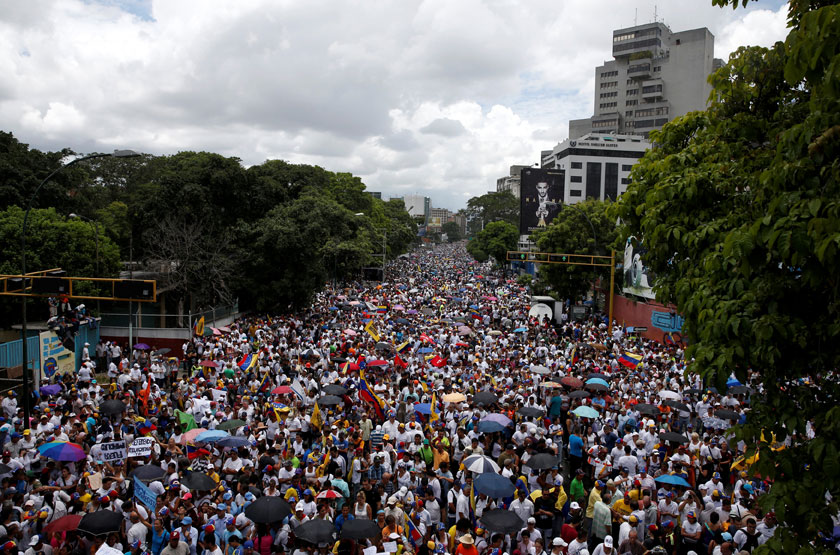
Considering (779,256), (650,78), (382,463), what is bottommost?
(382,463)

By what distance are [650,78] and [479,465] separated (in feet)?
320

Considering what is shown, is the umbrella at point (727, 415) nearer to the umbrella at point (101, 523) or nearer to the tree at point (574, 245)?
the umbrella at point (101, 523)

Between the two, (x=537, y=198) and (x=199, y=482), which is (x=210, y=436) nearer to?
(x=199, y=482)

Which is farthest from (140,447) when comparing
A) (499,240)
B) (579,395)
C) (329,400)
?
(499,240)

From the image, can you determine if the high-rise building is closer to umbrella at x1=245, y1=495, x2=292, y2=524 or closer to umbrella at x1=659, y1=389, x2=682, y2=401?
umbrella at x1=659, y1=389, x2=682, y2=401

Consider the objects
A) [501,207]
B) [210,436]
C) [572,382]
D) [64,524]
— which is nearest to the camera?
[64,524]

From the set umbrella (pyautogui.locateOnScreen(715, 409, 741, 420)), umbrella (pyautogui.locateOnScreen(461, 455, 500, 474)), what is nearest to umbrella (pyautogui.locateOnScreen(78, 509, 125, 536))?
umbrella (pyautogui.locateOnScreen(461, 455, 500, 474))

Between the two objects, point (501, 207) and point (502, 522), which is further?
point (501, 207)

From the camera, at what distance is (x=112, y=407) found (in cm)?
1355

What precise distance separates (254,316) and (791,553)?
31.9 meters

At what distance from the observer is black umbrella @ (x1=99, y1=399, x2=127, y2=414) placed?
13.5 m

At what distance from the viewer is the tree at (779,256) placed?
4.62 meters

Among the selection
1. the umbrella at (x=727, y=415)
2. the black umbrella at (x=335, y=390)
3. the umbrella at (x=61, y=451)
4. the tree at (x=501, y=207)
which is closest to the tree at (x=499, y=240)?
the tree at (x=501, y=207)

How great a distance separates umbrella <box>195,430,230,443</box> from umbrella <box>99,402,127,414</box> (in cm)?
342
